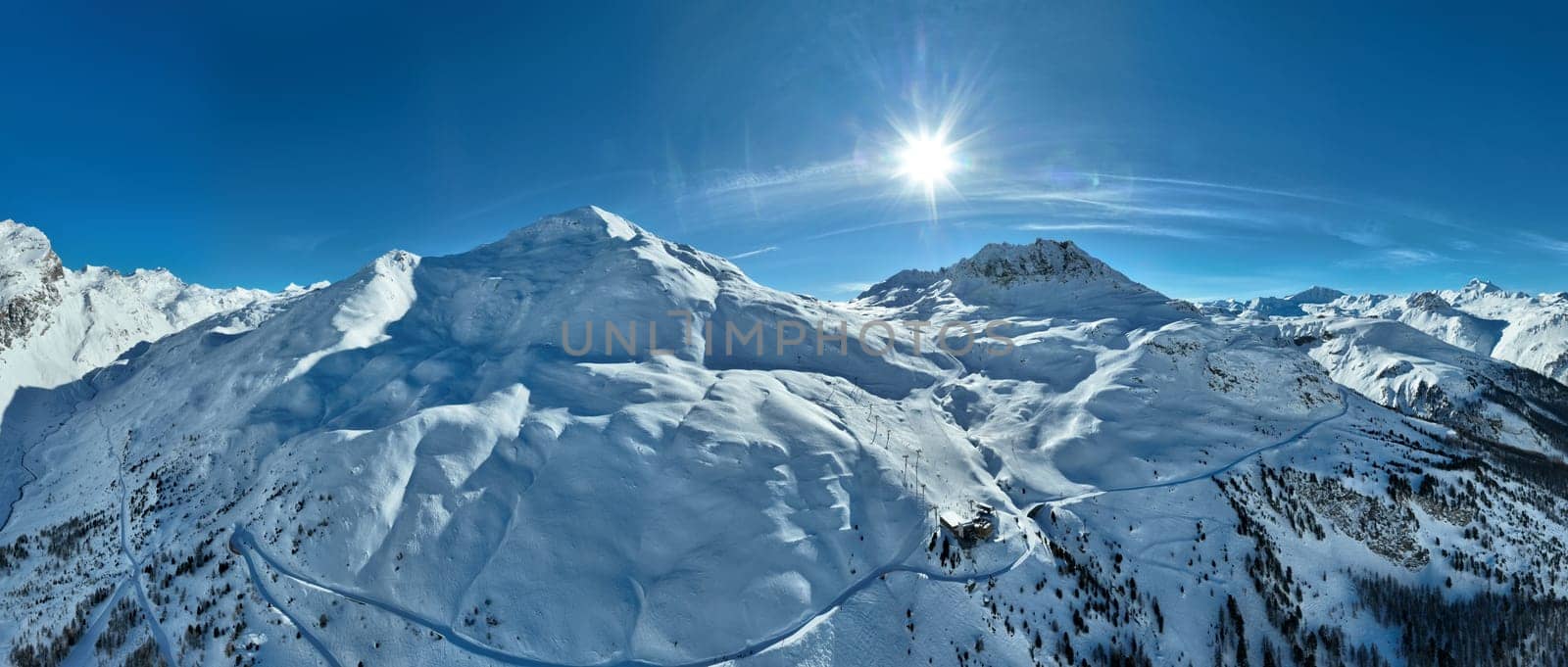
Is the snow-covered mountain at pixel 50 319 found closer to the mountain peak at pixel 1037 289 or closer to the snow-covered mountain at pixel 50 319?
the snow-covered mountain at pixel 50 319

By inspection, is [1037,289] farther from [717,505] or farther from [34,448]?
[34,448]

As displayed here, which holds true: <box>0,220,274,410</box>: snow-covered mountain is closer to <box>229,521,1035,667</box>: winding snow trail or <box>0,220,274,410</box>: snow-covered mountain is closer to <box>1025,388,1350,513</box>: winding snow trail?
<box>229,521,1035,667</box>: winding snow trail

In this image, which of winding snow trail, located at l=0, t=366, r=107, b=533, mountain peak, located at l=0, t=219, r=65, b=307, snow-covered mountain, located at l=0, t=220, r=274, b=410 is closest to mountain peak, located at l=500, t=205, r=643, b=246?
winding snow trail, located at l=0, t=366, r=107, b=533

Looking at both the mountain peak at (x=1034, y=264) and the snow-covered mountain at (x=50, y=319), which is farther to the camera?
the mountain peak at (x=1034, y=264)

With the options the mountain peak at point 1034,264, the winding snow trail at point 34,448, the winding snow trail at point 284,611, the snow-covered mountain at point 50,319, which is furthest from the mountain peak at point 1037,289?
the snow-covered mountain at point 50,319

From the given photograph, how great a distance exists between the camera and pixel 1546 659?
47.6 m

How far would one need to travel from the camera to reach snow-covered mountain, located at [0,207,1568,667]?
37.8 metres

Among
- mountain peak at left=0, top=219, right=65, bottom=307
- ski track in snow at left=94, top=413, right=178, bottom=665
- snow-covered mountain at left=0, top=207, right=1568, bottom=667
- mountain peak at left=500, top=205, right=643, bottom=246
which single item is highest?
mountain peak at left=500, top=205, right=643, bottom=246

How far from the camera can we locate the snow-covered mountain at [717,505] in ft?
124

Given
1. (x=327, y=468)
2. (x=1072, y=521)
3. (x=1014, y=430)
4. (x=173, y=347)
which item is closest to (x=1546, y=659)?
(x=1072, y=521)

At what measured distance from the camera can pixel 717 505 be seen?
153 feet

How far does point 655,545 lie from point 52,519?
65537 millimetres

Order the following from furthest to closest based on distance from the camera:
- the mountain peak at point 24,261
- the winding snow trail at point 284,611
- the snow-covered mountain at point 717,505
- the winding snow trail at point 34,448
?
1. the mountain peak at point 24,261
2. the winding snow trail at point 34,448
3. the snow-covered mountain at point 717,505
4. the winding snow trail at point 284,611

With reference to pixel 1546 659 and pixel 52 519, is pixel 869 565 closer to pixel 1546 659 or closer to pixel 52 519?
pixel 1546 659
